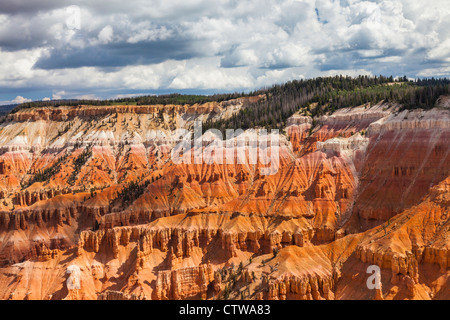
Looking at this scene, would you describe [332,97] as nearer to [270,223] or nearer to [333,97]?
[333,97]

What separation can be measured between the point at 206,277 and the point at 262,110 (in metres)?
103

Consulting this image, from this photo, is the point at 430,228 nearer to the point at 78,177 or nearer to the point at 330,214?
the point at 330,214

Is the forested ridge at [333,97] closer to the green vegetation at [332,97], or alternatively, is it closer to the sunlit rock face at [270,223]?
the green vegetation at [332,97]

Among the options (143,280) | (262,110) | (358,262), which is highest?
(262,110)

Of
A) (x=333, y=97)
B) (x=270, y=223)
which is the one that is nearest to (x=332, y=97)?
(x=333, y=97)

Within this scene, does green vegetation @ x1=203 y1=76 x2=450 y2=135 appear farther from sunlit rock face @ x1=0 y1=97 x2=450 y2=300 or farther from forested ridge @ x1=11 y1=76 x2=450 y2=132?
sunlit rock face @ x1=0 y1=97 x2=450 y2=300

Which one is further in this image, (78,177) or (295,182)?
(78,177)

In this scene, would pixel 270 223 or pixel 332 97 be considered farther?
pixel 332 97

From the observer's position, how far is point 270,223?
108125mm

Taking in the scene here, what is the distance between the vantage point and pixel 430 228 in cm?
7994

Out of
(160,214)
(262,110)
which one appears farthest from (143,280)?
(262,110)

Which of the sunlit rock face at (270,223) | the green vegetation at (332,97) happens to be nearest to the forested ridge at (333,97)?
the green vegetation at (332,97)

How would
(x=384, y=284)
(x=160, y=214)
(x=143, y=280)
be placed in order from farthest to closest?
(x=160, y=214), (x=143, y=280), (x=384, y=284)

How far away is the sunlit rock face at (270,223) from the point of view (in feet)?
253
